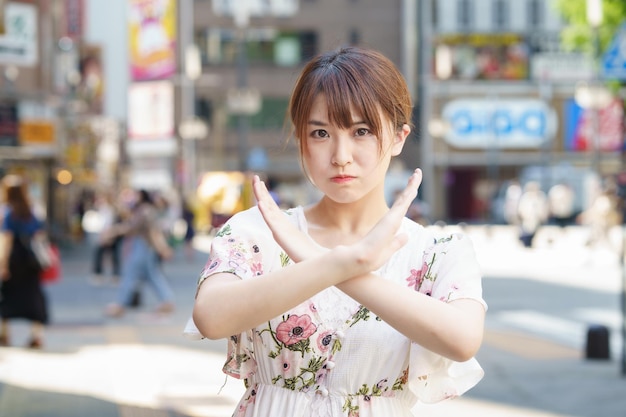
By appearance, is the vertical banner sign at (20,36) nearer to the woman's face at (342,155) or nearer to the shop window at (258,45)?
the woman's face at (342,155)

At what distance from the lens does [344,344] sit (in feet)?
9.28

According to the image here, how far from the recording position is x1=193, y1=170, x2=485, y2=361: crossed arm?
2.48m

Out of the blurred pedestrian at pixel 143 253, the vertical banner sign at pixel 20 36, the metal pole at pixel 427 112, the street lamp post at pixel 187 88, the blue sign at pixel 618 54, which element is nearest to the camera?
the blue sign at pixel 618 54

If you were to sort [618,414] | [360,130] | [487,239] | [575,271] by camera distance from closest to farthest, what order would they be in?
[360,130] < [618,414] < [575,271] < [487,239]

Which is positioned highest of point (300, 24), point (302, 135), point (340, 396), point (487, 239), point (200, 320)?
point (300, 24)

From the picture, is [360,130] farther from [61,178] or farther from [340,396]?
[61,178]

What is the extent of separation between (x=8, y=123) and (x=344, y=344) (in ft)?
102

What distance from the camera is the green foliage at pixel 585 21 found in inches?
1462

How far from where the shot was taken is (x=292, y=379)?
2893 mm

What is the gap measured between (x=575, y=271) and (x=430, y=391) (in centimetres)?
2247

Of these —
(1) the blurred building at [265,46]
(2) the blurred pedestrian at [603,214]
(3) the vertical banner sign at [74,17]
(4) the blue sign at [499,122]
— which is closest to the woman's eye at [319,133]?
(2) the blurred pedestrian at [603,214]

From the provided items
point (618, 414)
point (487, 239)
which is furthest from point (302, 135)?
point (487, 239)

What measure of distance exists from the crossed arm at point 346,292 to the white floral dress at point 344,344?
0.13 m

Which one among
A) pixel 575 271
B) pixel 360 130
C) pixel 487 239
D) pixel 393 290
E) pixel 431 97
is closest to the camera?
pixel 393 290
